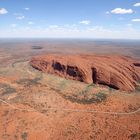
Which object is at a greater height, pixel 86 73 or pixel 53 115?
pixel 86 73

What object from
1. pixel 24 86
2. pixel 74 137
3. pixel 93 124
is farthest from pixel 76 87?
pixel 74 137

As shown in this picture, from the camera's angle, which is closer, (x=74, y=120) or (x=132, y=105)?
(x=74, y=120)

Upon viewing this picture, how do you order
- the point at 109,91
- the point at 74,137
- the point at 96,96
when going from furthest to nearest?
the point at 109,91, the point at 96,96, the point at 74,137

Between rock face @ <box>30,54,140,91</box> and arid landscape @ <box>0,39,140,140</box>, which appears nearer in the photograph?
arid landscape @ <box>0,39,140,140</box>

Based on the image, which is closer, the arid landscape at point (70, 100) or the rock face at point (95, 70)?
the arid landscape at point (70, 100)

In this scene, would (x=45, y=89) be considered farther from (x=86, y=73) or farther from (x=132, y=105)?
(x=132, y=105)

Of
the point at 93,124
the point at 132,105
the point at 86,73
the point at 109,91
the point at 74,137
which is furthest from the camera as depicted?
the point at 86,73
